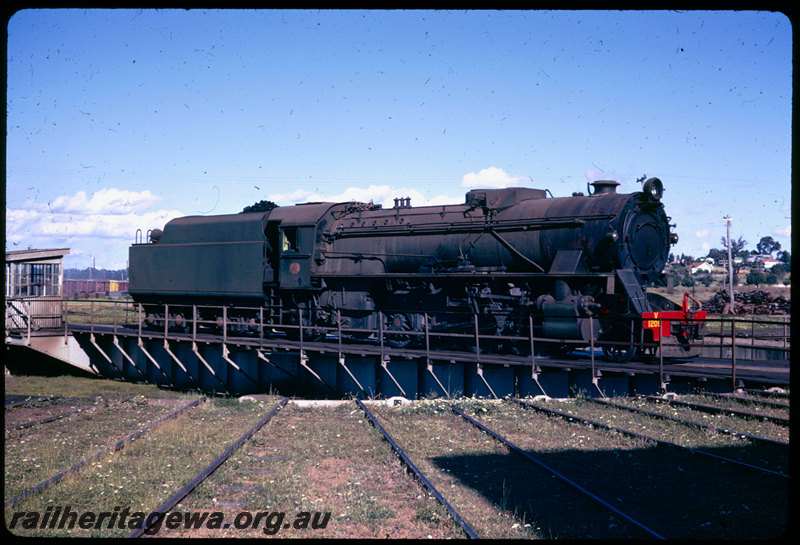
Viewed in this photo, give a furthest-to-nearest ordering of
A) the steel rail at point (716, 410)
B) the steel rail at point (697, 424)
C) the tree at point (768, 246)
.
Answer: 1. the tree at point (768, 246)
2. the steel rail at point (716, 410)
3. the steel rail at point (697, 424)

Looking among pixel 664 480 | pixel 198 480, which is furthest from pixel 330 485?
pixel 664 480

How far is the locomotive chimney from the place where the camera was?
15164 mm

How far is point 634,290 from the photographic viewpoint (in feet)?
45.3

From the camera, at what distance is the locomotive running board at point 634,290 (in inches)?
535

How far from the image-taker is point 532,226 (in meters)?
15.0

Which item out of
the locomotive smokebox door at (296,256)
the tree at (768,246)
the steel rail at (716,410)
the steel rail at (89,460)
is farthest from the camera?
the tree at (768,246)

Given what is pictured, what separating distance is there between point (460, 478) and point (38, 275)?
20.4 metres

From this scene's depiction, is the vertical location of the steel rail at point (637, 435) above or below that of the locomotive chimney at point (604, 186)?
below

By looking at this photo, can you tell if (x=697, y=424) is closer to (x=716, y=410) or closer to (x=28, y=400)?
(x=716, y=410)

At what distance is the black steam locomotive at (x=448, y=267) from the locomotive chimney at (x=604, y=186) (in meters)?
0.03

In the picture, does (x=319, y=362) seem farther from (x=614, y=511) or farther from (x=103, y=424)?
(x=614, y=511)

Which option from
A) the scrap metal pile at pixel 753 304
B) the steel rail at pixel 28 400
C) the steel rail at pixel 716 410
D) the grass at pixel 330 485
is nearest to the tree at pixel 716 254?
the scrap metal pile at pixel 753 304

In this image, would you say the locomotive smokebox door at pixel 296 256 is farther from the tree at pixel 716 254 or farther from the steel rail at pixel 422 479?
the tree at pixel 716 254

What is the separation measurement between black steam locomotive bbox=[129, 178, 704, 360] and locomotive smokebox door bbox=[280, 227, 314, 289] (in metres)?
0.03
